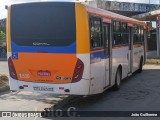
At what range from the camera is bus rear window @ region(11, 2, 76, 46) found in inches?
384

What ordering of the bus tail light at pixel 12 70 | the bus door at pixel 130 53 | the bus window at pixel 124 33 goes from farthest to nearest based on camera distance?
the bus door at pixel 130 53 → the bus window at pixel 124 33 → the bus tail light at pixel 12 70

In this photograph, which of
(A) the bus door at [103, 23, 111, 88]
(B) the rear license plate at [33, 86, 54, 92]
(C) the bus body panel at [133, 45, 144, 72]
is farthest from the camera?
(C) the bus body panel at [133, 45, 144, 72]

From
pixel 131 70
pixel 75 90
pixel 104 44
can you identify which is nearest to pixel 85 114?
pixel 75 90

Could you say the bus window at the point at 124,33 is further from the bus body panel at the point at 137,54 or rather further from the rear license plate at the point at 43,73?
the rear license plate at the point at 43,73

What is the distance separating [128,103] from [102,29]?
239 cm

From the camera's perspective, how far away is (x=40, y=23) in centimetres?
1009

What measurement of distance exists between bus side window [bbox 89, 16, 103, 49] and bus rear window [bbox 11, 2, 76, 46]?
0.63m

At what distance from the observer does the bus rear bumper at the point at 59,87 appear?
9688 millimetres

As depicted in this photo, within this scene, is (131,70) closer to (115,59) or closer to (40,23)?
(115,59)

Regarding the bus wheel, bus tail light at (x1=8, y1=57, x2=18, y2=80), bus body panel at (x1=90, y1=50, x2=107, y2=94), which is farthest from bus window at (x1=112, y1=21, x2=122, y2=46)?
bus tail light at (x1=8, y1=57, x2=18, y2=80)

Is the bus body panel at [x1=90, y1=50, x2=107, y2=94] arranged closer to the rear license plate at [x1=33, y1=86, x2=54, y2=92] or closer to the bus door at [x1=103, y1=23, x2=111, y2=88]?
the bus door at [x1=103, y1=23, x2=111, y2=88]

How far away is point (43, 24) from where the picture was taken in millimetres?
10055

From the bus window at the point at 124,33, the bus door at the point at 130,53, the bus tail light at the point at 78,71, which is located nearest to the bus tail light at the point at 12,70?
the bus tail light at the point at 78,71

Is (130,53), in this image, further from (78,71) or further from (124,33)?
(78,71)
